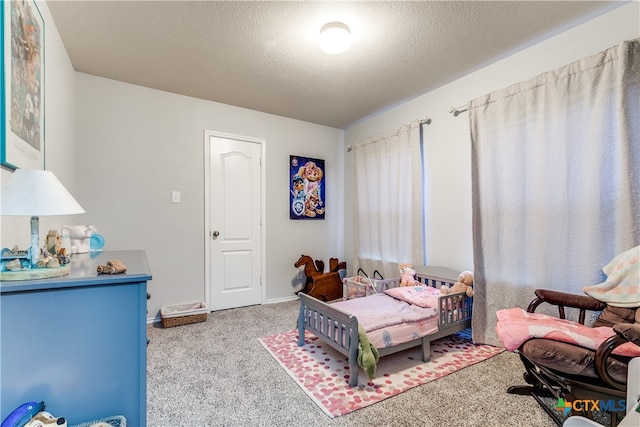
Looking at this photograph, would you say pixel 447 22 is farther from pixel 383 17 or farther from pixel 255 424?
pixel 255 424

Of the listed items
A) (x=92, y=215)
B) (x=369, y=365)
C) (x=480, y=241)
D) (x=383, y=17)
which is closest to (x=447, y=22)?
(x=383, y=17)

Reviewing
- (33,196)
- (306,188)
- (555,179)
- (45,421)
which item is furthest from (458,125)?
(45,421)

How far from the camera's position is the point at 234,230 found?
11.1 ft

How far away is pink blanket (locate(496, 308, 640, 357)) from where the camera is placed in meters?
1.36

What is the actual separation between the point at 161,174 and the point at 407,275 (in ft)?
8.77

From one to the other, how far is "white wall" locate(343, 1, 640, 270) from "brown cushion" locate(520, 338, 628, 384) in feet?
4.01

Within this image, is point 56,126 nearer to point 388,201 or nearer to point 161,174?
point 161,174

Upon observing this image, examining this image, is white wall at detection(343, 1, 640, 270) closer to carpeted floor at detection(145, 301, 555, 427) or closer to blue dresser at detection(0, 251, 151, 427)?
carpeted floor at detection(145, 301, 555, 427)

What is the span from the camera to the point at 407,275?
281cm

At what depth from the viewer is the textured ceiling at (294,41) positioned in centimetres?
181

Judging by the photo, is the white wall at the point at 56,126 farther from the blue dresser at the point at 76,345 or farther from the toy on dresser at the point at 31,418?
the toy on dresser at the point at 31,418

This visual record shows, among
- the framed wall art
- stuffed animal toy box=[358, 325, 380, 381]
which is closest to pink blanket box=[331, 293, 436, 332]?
stuffed animal toy box=[358, 325, 380, 381]

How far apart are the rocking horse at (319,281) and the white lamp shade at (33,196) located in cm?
283

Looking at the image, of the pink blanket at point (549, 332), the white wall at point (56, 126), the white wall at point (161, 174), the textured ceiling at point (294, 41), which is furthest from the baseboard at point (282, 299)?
the pink blanket at point (549, 332)
